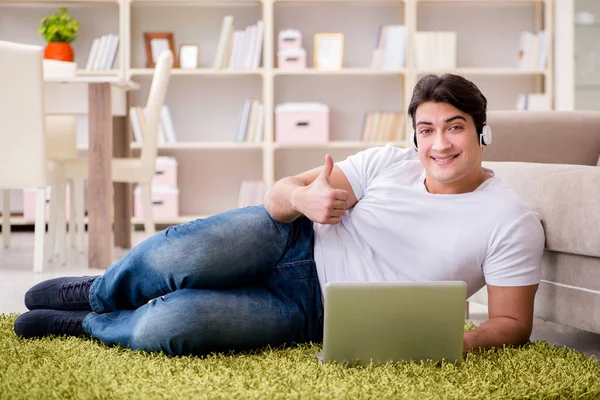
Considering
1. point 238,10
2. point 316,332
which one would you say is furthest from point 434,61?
point 316,332

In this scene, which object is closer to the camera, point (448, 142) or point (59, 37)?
point (448, 142)

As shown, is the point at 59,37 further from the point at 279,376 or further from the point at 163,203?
the point at 279,376

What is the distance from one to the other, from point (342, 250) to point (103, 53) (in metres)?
3.49

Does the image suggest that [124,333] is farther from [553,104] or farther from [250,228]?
[553,104]

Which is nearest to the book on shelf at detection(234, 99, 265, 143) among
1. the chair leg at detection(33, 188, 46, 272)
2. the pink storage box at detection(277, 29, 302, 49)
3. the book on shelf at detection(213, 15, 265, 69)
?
the book on shelf at detection(213, 15, 265, 69)

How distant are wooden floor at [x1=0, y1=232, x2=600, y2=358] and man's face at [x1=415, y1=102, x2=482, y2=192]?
559mm

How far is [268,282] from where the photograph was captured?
1623mm

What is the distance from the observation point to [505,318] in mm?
1488

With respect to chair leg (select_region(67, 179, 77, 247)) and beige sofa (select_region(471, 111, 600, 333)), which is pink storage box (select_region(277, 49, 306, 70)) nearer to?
chair leg (select_region(67, 179, 77, 247))

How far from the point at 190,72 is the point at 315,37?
76 centimetres

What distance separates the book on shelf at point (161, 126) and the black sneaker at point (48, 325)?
310 centimetres

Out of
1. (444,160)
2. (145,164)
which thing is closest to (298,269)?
(444,160)

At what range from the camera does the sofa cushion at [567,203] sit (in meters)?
1.66

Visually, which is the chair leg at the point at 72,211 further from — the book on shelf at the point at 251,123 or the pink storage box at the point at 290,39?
the pink storage box at the point at 290,39
